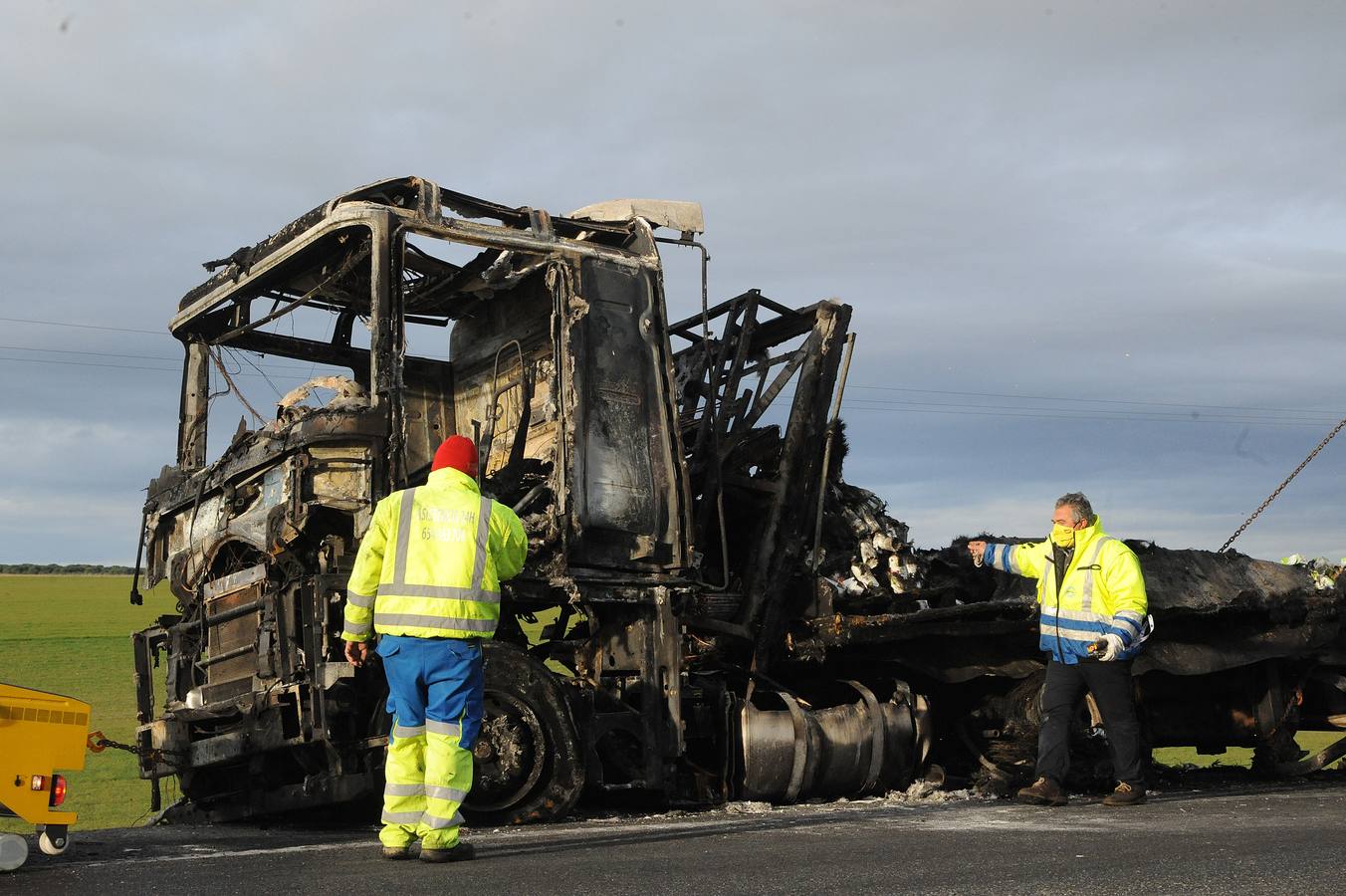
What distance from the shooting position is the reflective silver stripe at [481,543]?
536 centimetres

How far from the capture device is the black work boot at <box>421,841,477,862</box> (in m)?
4.98

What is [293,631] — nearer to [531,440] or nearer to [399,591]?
[399,591]

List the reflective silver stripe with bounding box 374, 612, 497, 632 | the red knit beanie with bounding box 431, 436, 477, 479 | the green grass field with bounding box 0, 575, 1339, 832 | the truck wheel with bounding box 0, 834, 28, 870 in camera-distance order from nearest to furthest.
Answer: the truck wheel with bounding box 0, 834, 28, 870
the reflective silver stripe with bounding box 374, 612, 497, 632
the red knit beanie with bounding box 431, 436, 477, 479
the green grass field with bounding box 0, 575, 1339, 832

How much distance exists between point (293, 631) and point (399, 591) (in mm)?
1615

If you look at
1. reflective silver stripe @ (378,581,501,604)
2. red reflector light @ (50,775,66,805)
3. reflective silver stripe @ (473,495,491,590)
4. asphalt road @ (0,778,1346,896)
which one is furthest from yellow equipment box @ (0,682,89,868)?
reflective silver stripe @ (473,495,491,590)

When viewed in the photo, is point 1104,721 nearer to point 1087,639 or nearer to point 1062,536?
point 1087,639

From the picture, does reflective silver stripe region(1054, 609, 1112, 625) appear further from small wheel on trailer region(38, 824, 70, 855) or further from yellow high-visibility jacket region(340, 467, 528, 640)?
small wheel on trailer region(38, 824, 70, 855)

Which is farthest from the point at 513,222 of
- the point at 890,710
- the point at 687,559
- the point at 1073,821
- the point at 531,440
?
the point at 1073,821

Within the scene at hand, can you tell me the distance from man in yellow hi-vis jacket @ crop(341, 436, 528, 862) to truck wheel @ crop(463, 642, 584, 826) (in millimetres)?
1328

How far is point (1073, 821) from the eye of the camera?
6.34 meters

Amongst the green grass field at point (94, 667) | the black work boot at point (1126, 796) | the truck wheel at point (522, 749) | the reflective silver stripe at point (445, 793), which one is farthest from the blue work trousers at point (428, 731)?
the black work boot at point (1126, 796)

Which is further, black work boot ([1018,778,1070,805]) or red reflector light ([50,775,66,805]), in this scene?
black work boot ([1018,778,1070,805])

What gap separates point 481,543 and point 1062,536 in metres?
3.45

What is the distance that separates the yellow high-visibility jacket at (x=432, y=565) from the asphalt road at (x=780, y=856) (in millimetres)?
823
